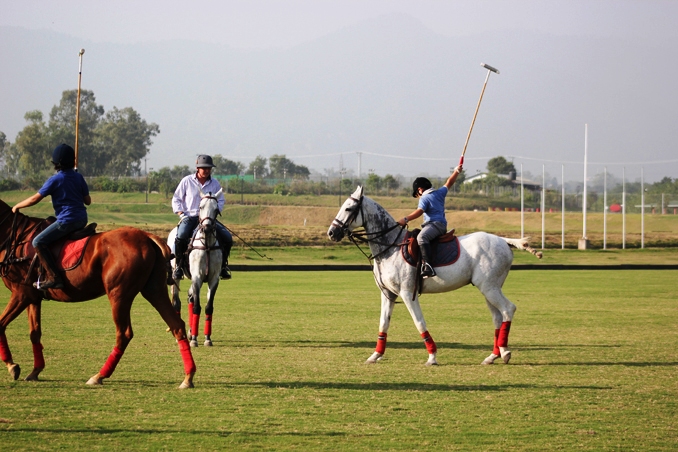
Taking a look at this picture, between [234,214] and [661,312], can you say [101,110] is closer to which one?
[234,214]

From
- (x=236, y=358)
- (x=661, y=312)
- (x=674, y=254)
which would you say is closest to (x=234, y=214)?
(x=674, y=254)

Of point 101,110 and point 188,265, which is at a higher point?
point 101,110

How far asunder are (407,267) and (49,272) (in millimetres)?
5207

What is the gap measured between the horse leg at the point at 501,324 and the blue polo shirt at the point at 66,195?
20.3ft

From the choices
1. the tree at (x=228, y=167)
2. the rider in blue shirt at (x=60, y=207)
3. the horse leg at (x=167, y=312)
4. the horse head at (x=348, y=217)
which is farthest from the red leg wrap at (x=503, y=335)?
the tree at (x=228, y=167)

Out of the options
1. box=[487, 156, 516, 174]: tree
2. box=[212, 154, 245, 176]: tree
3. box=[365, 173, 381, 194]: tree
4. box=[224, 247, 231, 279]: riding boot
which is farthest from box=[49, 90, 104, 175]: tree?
box=[224, 247, 231, 279]: riding boot

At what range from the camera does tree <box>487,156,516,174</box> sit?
15300cm

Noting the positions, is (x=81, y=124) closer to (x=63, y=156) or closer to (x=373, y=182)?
(x=373, y=182)

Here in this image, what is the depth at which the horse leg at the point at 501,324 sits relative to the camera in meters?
12.9

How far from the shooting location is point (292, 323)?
18.2 m

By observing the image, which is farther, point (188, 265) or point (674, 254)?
point (674, 254)

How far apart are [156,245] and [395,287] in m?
3.96

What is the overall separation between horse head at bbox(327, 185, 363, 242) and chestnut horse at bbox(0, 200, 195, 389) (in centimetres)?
294

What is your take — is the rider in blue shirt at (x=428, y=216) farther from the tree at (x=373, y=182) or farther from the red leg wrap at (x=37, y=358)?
the tree at (x=373, y=182)
